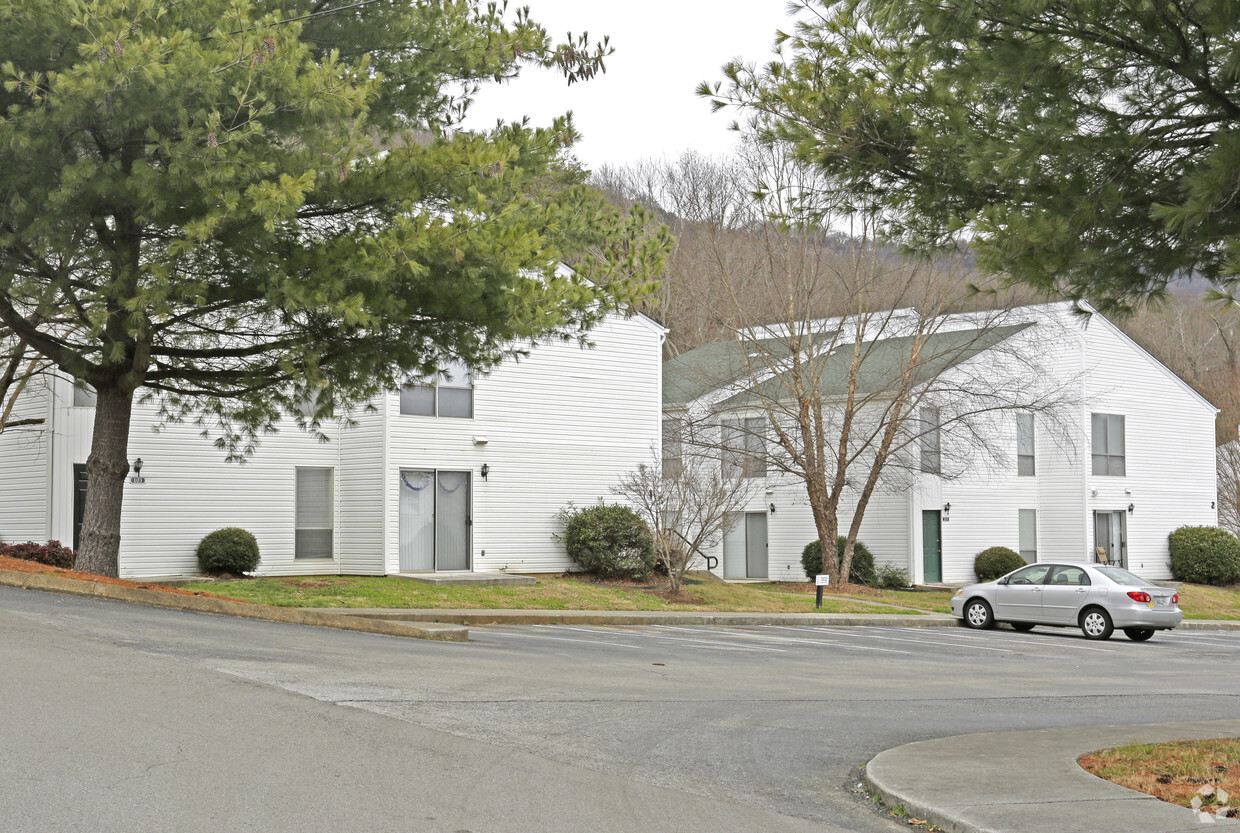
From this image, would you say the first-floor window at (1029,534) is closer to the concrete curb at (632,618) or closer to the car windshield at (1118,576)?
the concrete curb at (632,618)

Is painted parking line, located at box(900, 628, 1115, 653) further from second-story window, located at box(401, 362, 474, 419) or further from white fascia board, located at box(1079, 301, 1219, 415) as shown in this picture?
white fascia board, located at box(1079, 301, 1219, 415)

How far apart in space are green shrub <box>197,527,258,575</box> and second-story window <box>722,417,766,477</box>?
11.7m

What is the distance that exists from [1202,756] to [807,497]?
86.5 ft

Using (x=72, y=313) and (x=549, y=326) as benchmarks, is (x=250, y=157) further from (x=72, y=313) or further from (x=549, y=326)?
(x=72, y=313)

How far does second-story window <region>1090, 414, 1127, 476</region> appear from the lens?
122 ft

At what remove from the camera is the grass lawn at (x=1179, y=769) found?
7215mm

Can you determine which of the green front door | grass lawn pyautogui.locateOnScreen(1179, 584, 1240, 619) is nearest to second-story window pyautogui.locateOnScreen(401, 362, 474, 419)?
the green front door

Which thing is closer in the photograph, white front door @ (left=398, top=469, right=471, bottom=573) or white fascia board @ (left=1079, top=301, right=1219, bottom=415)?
white front door @ (left=398, top=469, right=471, bottom=573)

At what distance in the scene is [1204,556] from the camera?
38.3 m

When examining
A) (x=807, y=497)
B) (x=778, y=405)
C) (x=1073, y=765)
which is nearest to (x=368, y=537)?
(x=778, y=405)

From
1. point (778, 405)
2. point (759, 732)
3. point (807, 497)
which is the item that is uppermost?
point (778, 405)

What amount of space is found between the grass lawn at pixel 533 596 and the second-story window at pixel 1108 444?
1117 centimetres

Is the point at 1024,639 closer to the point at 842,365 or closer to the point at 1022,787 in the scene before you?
the point at 1022,787

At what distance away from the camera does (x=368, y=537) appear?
1031 inches
